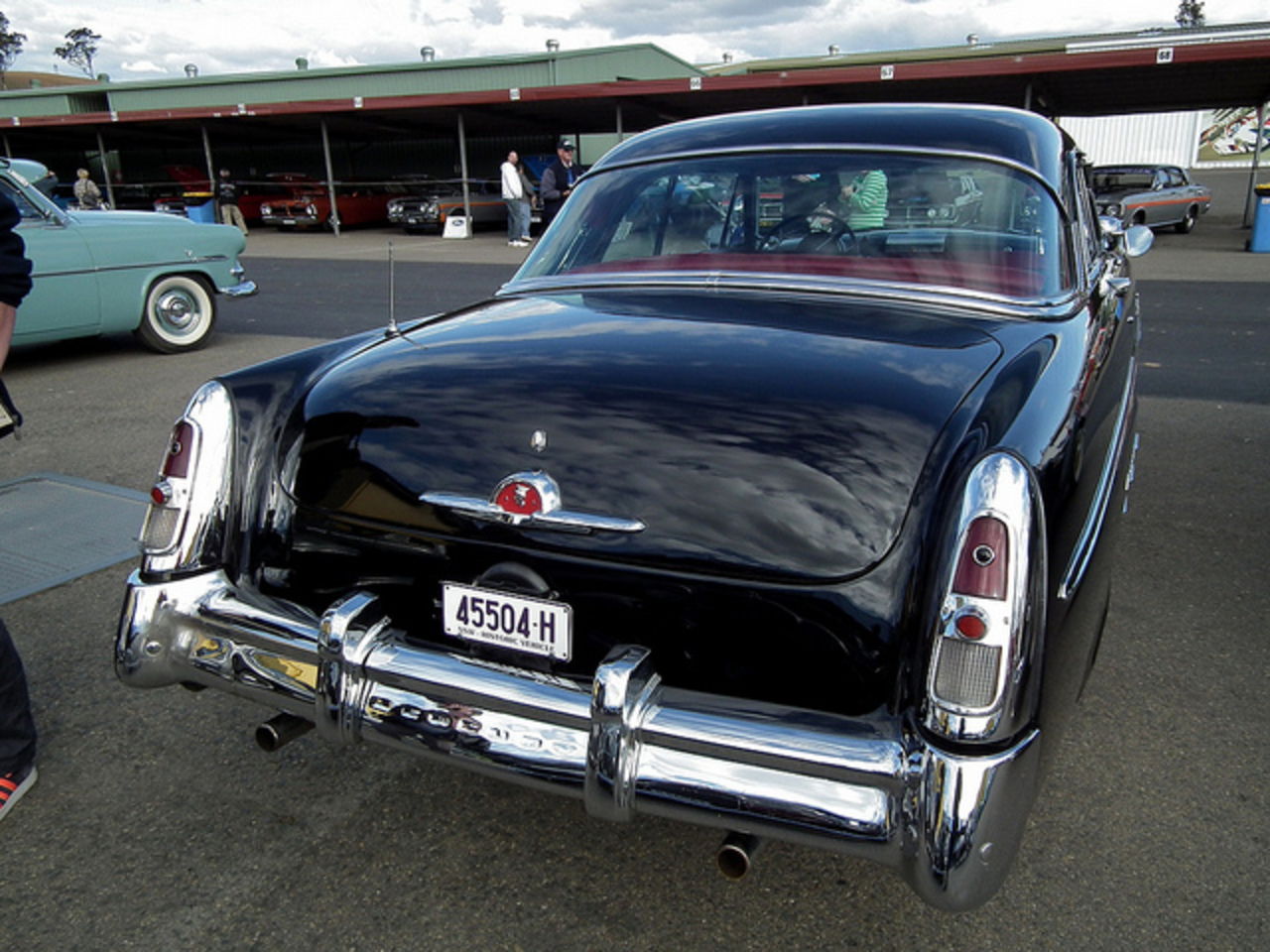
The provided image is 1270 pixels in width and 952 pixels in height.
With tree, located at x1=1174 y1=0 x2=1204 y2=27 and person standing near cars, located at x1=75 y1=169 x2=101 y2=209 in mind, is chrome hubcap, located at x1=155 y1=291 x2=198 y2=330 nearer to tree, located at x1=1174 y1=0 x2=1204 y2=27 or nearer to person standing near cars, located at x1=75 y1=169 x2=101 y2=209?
person standing near cars, located at x1=75 y1=169 x2=101 y2=209

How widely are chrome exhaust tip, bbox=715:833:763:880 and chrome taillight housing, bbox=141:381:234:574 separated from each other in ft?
4.69

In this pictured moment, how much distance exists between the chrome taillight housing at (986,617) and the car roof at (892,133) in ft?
5.69

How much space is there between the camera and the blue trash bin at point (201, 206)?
25.3m

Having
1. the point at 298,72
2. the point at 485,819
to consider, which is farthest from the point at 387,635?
the point at 298,72

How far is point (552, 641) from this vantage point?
210 centimetres

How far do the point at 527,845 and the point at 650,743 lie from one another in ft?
2.50

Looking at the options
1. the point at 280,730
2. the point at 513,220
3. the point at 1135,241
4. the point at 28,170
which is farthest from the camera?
the point at 513,220

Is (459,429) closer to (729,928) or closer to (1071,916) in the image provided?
(729,928)

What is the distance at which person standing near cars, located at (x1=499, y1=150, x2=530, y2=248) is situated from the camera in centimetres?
1772

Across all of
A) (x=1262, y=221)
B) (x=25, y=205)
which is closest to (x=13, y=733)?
(x=25, y=205)

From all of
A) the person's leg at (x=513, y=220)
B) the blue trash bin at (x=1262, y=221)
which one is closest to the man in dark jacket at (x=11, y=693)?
the person's leg at (x=513, y=220)

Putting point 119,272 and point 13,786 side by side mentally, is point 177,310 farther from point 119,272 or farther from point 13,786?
point 13,786

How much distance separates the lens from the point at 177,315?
29.0 feet

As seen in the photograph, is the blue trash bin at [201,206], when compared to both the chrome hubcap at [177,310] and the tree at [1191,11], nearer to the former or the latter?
the chrome hubcap at [177,310]
